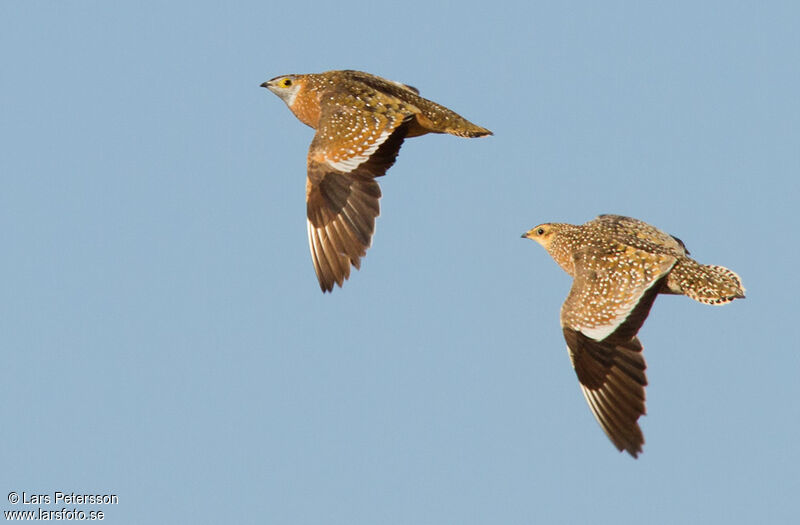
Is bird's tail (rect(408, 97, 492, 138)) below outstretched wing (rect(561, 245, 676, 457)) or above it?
above

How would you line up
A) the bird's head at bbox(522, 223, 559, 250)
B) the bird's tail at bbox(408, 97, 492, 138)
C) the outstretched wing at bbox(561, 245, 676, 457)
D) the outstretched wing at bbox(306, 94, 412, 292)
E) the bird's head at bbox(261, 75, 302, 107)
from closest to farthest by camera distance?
1. the outstretched wing at bbox(561, 245, 676, 457)
2. the outstretched wing at bbox(306, 94, 412, 292)
3. the bird's tail at bbox(408, 97, 492, 138)
4. the bird's head at bbox(522, 223, 559, 250)
5. the bird's head at bbox(261, 75, 302, 107)

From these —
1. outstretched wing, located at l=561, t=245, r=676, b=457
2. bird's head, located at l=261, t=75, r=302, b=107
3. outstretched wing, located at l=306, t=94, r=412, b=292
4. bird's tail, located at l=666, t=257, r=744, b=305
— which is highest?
bird's head, located at l=261, t=75, r=302, b=107

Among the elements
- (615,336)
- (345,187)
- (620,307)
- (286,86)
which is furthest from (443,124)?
(615,336)

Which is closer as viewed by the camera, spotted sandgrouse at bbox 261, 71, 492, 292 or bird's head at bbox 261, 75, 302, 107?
spotted sandgrouse at bbox 261, 71, 492, 292

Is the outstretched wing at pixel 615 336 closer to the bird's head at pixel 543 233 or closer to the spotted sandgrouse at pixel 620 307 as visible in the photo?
the spotted sandgrouse at pixel 620 307

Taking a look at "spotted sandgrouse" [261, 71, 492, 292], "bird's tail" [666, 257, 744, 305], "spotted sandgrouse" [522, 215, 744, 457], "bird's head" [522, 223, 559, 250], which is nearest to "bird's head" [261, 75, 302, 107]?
"spotted sandgrouse" [261, 71, 492, 292]

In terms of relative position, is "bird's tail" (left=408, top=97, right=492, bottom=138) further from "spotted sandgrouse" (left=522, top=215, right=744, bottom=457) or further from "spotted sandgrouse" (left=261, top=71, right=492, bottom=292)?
"spotted sandgrouse" (left=522, top=215, right=744, bottom=457)

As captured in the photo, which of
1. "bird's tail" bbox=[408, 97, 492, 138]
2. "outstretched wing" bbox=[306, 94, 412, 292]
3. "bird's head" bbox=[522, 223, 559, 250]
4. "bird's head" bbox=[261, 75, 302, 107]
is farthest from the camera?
"bird's head" bbox=[261, 75, 302, 107]
